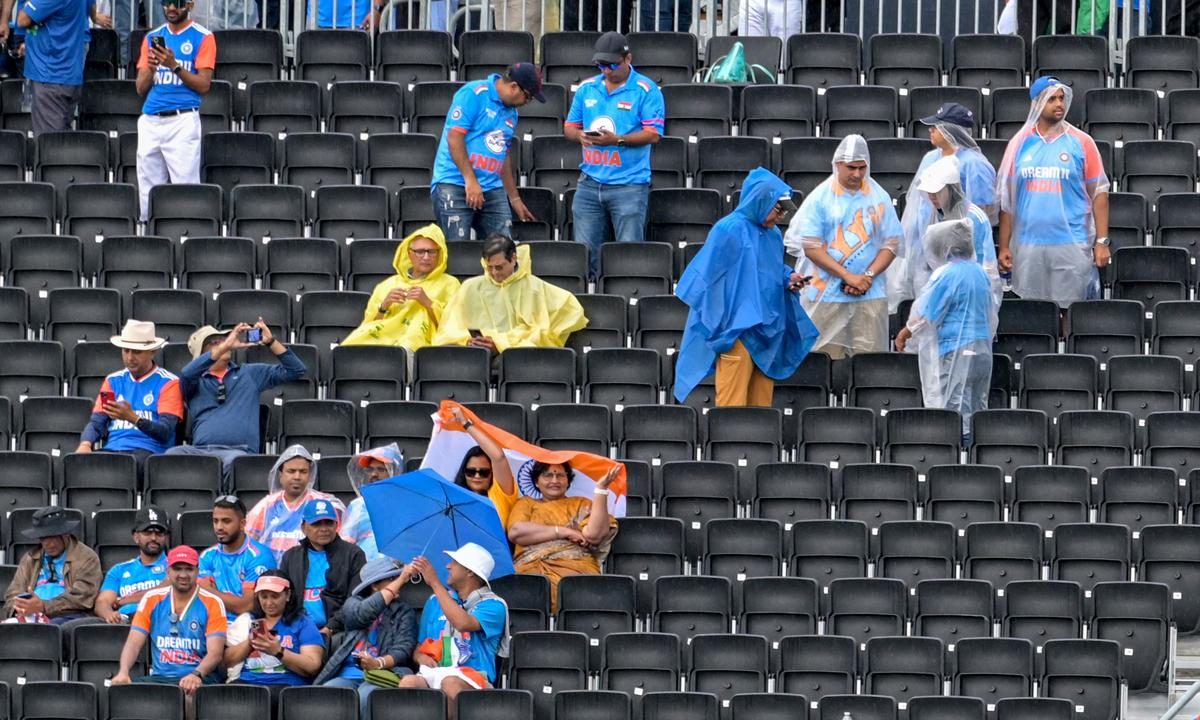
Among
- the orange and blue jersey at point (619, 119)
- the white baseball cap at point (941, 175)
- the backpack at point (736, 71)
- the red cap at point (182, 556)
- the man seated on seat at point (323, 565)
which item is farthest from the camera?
the backpack at point (736, 71)

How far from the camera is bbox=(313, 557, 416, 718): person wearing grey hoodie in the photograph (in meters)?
12.1

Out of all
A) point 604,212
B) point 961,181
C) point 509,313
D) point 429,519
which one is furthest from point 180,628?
point 961,181

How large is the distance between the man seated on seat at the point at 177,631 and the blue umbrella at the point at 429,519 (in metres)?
0.87

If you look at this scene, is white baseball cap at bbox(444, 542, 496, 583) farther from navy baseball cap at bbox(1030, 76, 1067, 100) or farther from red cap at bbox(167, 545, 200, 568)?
navy baseball cap at bbox(1030, 76, 1067, 100)

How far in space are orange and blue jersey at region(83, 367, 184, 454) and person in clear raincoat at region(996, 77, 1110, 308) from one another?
15.6ft

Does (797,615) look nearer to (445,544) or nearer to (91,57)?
(445,544)

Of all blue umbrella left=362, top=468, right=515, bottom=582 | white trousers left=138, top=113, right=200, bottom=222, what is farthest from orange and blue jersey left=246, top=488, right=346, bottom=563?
white trousers left=138, top=113, right=200, bottom=222

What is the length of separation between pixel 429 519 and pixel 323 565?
591mm

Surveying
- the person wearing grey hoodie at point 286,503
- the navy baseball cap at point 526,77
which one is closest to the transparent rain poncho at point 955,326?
the navy baseball cap at point 526,77

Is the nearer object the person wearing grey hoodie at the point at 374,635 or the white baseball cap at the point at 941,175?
the person wearing grey hoodie at the point at 374,635

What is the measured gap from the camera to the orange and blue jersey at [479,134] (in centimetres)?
1512

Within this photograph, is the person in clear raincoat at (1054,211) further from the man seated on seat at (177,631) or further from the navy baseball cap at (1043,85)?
the man seated on seat at (177,631)

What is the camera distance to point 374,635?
12.3 meters

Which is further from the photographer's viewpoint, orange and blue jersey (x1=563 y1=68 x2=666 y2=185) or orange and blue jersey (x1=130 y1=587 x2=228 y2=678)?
orange and blue jersey (x1=563 y1=68 x2=666 y2=185)
